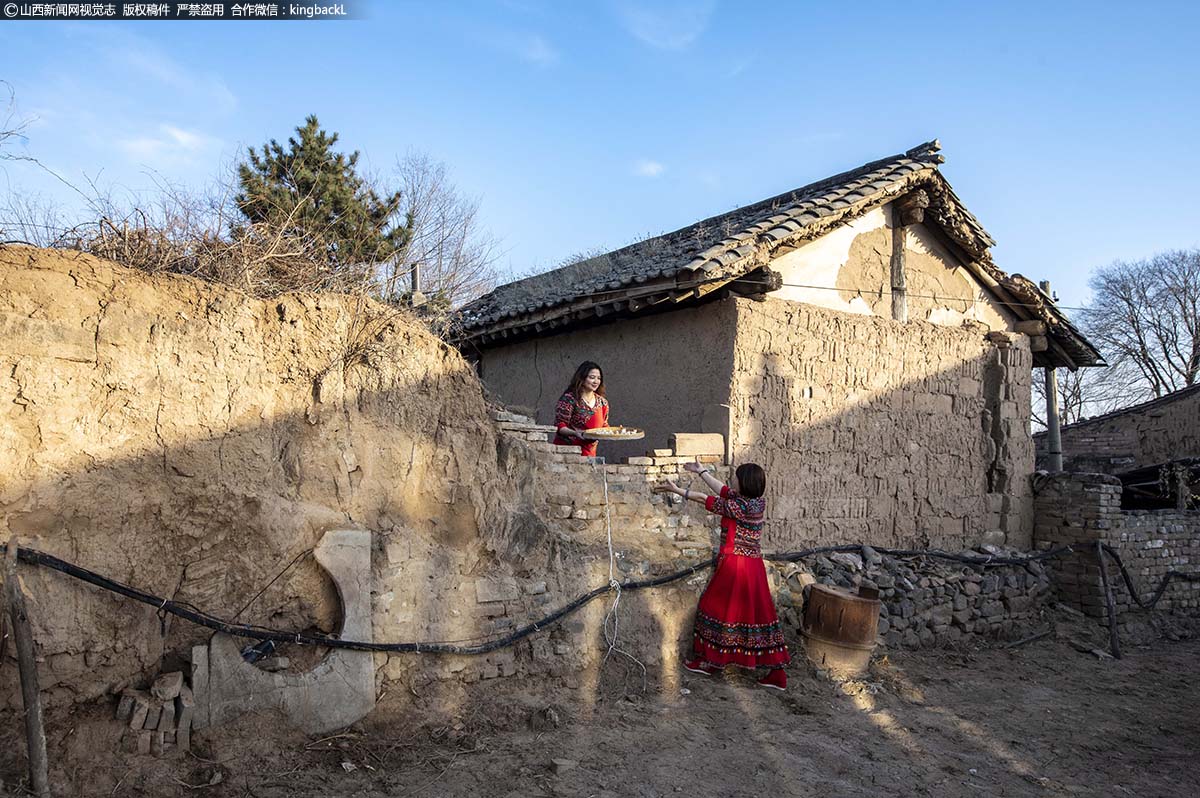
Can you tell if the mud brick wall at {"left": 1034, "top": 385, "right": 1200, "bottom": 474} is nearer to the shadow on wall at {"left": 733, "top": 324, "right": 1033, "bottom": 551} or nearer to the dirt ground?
the shadow on wall at {"left": 733, "top": 324, "right": 1033, "bottom": 551}

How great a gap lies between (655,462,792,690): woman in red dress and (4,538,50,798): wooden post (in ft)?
13.0

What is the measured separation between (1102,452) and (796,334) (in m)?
11.3

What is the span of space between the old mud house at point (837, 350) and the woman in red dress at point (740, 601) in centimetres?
108

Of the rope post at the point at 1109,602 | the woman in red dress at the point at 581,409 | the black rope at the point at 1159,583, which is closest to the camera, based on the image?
the woman in red dress at the point at 581,409

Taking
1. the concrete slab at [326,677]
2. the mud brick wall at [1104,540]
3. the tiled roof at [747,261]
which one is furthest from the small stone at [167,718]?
the mud brick wall at [1104,540]

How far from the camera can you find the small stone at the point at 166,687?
392 cm

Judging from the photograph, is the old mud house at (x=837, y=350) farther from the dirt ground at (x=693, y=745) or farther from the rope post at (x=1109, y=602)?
the dirt ground at (x=693, y=745)

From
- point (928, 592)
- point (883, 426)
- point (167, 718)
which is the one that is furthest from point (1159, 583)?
point (167, 718)

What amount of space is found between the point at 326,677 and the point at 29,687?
1364 millimetres

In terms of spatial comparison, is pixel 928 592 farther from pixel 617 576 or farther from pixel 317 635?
pixel 317 635

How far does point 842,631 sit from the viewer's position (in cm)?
627

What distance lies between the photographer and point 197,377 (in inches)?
170

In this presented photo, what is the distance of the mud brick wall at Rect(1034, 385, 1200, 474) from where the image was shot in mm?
14070

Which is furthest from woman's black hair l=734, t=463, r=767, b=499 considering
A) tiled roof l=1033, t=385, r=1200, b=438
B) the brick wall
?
tiled roof l=1033, t=385, r=1200, b=438
